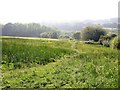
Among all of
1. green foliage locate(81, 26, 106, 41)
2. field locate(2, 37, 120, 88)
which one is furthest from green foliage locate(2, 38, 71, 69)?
green foliage locate(81, 26, 106, 41)

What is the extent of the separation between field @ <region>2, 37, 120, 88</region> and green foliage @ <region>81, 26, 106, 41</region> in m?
10.9

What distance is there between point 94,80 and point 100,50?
8.15m

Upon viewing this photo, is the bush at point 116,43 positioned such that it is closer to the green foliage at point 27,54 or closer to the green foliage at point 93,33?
the green foliage at point 27,54

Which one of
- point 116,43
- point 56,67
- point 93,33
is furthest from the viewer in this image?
point 93,33

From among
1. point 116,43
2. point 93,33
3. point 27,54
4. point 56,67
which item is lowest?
point 56,67

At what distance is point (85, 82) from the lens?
11.6m

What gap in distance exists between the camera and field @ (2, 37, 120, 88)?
1156 cm

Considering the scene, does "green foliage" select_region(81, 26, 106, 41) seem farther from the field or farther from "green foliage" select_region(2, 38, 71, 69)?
"green foliage" select_region(2, 38, 71, 69)

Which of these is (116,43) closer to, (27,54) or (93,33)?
(27,54)

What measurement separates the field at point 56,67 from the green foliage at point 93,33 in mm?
10912

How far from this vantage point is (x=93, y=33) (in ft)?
109

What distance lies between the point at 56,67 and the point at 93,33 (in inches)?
762

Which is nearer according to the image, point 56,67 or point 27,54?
point 56,67

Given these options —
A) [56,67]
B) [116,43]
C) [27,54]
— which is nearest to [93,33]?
[116,43]
